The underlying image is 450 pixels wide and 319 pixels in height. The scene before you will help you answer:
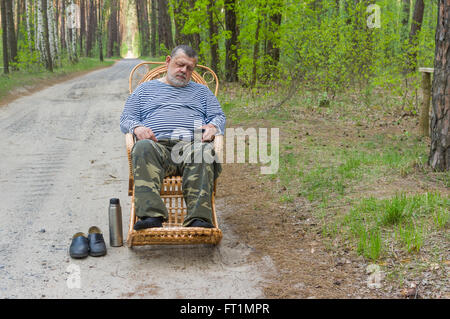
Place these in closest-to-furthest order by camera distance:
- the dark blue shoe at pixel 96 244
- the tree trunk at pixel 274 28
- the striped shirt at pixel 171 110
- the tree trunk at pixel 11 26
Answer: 1. the dark blue shoe at pixel 96 244
2. the striped shirt at pixel 171 110
3. the tree trunk at pixel 274 28
4. the tree trunk at pixel 11 26

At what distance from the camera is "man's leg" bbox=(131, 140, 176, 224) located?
3.60 meters

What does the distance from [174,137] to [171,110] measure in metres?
0.29

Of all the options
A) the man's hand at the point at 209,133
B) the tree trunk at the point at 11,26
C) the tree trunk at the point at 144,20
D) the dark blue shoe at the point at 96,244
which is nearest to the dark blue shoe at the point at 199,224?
the dark blue shoe at the point at 96,244

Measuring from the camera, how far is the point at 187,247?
3.89m

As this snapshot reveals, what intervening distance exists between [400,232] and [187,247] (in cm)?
174

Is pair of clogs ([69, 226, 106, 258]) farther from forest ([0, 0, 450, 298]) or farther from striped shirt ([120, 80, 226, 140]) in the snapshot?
forest ([0, 0, 450, 298])

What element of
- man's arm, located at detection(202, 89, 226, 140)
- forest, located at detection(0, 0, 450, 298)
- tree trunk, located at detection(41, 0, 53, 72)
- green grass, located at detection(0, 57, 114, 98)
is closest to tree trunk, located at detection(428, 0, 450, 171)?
forest, located at detection(0, 0, 450, 298)

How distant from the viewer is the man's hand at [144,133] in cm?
402

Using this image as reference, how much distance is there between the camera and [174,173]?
13.4 feet

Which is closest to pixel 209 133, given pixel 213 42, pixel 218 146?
pixel 218 146

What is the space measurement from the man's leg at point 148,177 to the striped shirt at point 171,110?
391mm

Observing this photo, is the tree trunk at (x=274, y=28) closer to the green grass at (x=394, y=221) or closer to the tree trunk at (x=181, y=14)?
the tree trunk at (x=181, y=14)

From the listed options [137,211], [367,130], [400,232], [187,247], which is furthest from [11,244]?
[367,130]
